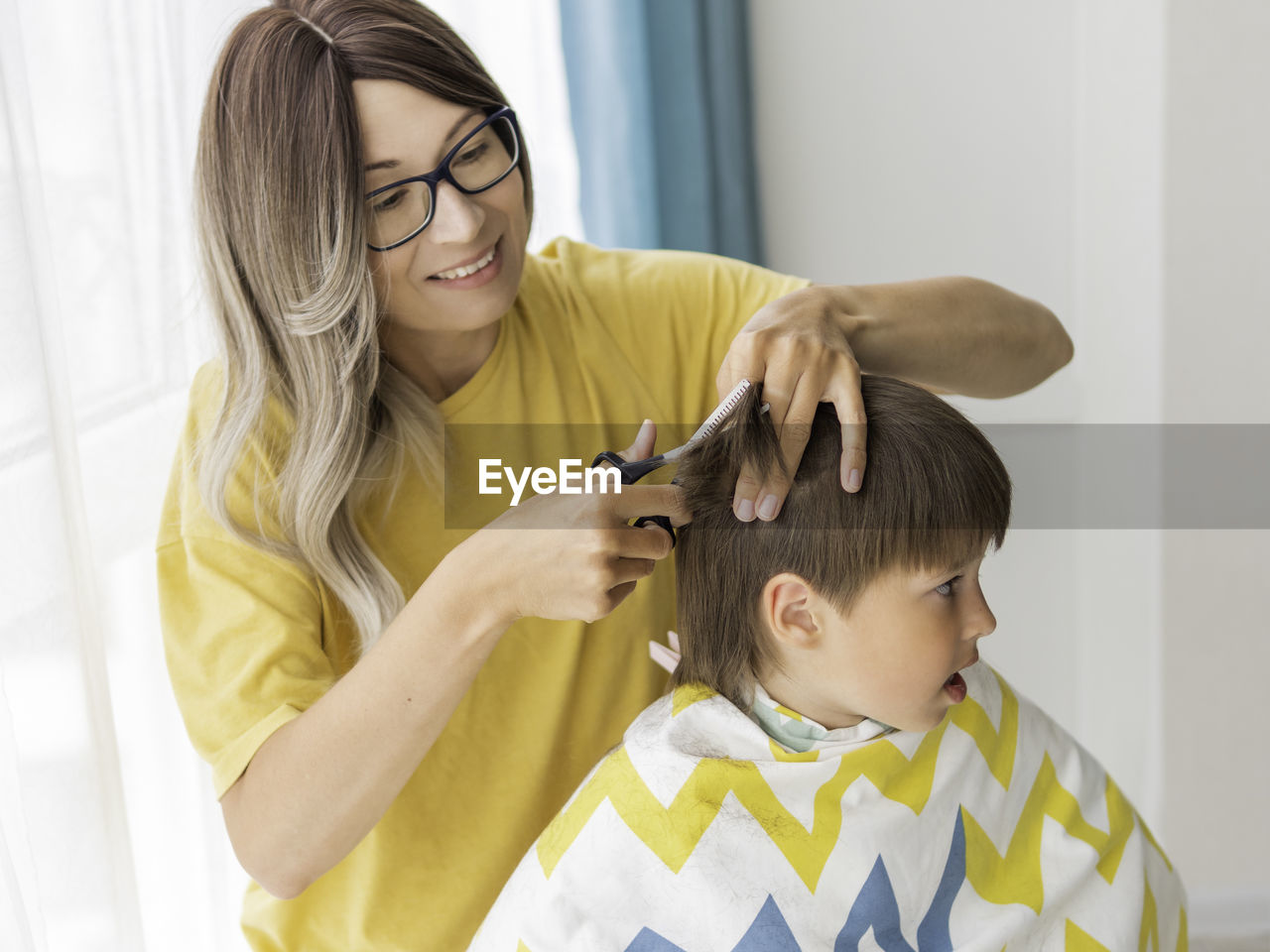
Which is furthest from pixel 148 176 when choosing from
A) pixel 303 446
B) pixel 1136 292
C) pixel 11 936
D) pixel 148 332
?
pixel 1136 292

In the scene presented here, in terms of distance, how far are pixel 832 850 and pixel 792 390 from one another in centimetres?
44

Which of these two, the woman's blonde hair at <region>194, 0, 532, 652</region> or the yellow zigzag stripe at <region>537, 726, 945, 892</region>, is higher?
the woman's blonde hair at <region>194, 0, 532, 652</region>

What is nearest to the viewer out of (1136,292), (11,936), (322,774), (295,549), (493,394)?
(11,936)

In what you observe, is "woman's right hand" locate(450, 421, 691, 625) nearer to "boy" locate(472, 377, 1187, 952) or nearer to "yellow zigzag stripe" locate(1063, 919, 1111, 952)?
"boy" locate(472, 377, 1187, 952)

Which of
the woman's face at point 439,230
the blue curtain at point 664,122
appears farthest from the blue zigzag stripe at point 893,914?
the blue curtain at point 664,122

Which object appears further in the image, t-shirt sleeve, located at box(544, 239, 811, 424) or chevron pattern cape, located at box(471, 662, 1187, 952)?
t-shirt sleeve, located at box(544, 239, 811, 424)

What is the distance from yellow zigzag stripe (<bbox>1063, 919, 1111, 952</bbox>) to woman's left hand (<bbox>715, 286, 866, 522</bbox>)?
0.53m

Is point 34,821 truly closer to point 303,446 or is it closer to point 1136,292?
point 303,446

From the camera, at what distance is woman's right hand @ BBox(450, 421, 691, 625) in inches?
35.4

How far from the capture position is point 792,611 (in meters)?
1.05

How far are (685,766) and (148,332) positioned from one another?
705 mm

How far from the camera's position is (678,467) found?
1096 mm

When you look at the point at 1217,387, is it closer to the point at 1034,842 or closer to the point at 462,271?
the point at 1034,842

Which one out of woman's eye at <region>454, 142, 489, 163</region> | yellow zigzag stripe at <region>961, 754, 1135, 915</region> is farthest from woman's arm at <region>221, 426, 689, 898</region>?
yellow zigzag stripe at <region>961, 754, 1135, 915</region>
